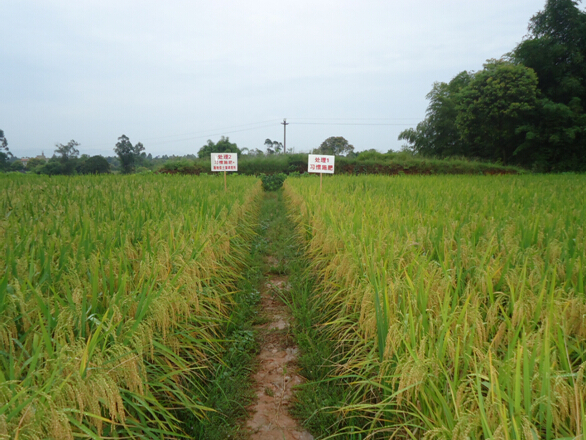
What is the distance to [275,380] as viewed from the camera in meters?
2.05

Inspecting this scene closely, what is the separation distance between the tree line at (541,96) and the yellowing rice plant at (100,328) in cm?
1969

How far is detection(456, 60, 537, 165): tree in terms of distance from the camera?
1721 centimetres

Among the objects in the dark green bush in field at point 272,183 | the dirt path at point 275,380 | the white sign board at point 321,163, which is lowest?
the dirt path at point 275,380

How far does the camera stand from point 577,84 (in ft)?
58.0

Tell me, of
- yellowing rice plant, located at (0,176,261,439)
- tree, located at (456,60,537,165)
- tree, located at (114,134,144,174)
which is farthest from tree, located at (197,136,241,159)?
yellowing rice plant, located at (0,176,261,439)

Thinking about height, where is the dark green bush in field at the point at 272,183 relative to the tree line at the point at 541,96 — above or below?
below

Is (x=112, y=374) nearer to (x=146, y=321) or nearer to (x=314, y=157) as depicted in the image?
(x=146, y=321)

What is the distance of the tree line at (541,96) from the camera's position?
56.9 feet

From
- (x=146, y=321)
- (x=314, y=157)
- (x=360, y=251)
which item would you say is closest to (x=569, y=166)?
(x=314, y=157)

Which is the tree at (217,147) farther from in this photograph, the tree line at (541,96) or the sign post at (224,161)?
the sign post at (224,161)

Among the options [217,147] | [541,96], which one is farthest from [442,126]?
[217,147]

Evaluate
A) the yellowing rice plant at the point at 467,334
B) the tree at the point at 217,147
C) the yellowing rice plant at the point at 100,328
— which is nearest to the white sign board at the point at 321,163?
the yellowing rice plant at the point at 467,334

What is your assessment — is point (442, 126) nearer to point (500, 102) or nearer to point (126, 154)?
point (500, 102)

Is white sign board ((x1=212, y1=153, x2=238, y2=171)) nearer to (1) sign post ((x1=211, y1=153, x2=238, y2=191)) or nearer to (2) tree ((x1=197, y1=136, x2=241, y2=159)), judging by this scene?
(1) sign post ((x1=211, y1=153, x2=238, y2=191))
